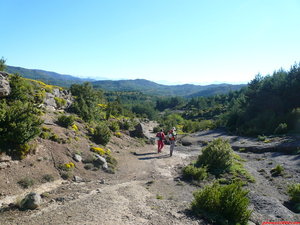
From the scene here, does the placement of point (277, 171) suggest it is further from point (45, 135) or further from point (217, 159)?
point (45, 135)

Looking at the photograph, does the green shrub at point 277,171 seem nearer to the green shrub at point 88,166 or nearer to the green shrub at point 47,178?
the green shrub at point 88,166

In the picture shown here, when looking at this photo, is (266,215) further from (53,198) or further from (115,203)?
(53,198)

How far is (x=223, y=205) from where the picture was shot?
7438 mm

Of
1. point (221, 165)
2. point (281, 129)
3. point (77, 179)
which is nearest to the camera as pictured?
point (77, 179)

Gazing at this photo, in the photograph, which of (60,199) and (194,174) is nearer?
(60,199)

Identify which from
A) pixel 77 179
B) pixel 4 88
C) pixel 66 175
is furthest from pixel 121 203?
pixel 4 88

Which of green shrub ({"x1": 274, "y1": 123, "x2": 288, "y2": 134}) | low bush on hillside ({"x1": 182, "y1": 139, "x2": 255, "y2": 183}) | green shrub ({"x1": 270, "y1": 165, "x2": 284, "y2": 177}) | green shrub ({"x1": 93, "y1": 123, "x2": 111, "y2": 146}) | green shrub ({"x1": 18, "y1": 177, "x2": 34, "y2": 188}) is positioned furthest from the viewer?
green shrub ({"x1": 274, "y1": 123, "x2": 288, "y2": 134})

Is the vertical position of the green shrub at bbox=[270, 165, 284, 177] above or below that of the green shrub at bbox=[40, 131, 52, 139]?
below

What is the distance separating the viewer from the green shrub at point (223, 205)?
7160mm

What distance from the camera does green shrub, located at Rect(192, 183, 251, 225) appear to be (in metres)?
7.16

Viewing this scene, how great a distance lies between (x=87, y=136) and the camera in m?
15.2

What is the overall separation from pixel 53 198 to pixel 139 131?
1397 cm

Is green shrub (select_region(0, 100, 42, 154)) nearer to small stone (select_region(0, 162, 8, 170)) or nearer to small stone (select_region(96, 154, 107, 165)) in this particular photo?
small stone (select_region(0, 162, 8, 170))

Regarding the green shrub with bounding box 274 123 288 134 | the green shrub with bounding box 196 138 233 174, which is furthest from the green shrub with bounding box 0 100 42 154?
the green shrub with bounding box 274 123 288 134
